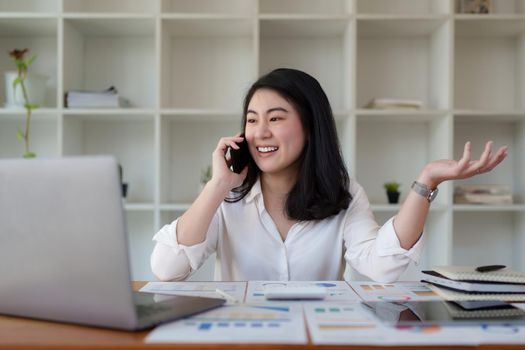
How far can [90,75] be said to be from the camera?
321 cm

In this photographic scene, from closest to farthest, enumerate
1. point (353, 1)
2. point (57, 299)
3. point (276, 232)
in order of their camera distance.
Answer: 1. point (57, 299)
2. point (276, 232)
3. point (353, 1)

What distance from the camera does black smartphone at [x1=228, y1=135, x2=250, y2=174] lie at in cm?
182

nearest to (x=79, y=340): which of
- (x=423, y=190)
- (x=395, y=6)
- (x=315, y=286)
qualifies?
(x=315, y=286)

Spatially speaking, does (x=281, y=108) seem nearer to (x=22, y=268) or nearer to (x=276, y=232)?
(x=276, y=232)

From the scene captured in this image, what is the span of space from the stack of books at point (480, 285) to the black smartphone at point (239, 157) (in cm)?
74

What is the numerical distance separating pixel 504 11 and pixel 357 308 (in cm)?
266

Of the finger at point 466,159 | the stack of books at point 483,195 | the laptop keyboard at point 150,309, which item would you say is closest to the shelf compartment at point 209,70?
the stack of books at point 483,195

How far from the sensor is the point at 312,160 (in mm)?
1851

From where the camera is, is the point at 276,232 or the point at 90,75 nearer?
the point at 276,232

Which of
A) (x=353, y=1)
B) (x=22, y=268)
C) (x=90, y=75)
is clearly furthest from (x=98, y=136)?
(x=22, y=268)

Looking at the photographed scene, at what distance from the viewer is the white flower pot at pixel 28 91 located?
113 inches

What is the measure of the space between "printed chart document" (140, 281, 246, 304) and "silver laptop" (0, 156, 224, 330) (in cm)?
26

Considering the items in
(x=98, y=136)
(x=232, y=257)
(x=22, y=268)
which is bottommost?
(x=232, y=257)

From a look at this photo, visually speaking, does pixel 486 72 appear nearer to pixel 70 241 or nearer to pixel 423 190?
pixel 423 190
